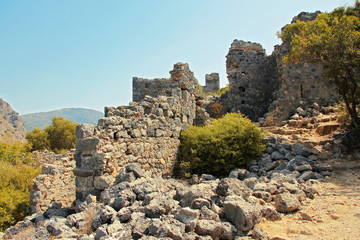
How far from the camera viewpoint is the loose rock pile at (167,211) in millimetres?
3635

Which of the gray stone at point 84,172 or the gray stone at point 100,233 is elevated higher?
the gray stone at point 84,172

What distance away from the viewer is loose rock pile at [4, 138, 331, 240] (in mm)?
3635

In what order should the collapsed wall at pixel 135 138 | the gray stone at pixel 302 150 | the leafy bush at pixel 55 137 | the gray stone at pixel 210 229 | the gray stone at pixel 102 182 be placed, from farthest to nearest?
the leafy bush at pixel 55 137, the gray stone at pixel 302 150, the collapsed wall at pixel 135 138, the gray stone at pixel 102 182, the gray stone at pixel 210 229

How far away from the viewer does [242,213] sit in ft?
12.6

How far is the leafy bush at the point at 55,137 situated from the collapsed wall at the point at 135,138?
9.82m

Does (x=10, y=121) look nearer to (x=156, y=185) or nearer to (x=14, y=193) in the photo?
(x=14, y=193)

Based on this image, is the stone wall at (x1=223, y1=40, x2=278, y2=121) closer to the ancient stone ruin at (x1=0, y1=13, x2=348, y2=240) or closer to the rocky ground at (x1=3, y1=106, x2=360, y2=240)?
the ancient stone ruin at (x1=0, y1=13, x2=348, y2=240)

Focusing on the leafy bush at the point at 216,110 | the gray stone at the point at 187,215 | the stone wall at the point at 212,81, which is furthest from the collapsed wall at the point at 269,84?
the stone wall at the point at 212,81

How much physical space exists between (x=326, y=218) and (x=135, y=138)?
159 inches

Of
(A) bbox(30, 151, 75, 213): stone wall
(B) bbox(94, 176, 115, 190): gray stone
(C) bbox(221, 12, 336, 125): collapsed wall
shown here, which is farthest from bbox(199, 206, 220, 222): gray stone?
(C) bbox(221, 12, 336, 125): collapsed wall

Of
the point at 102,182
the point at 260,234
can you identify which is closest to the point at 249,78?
the point at 102,182

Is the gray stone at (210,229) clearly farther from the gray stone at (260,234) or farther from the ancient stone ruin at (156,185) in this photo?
the gray stone at (260,234)

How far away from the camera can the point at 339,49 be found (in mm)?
7805

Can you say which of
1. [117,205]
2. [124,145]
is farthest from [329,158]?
[117,205]
